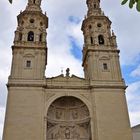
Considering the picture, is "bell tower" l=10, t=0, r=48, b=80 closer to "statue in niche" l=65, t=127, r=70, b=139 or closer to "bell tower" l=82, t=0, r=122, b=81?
"bell tower" l=82, t=0, r=122, b=81

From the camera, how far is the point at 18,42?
79.8 ft

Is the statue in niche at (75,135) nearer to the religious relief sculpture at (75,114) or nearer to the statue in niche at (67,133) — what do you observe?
the statue in niche at (67,133)

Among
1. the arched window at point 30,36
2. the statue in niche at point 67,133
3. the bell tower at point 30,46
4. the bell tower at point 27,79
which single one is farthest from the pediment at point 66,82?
the arched window at point 30,36

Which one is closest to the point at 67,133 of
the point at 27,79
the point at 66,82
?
the point at 66,82

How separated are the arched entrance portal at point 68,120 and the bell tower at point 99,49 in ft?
10.2

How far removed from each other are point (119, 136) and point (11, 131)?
897cm

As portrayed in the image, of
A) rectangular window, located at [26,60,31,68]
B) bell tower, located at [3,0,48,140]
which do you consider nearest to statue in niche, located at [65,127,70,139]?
bell tower, located at [3,0,48,140]

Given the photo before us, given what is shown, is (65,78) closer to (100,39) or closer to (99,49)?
(99,49)

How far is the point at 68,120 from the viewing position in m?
22.4

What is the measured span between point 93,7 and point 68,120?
1494cm

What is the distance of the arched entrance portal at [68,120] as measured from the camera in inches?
846

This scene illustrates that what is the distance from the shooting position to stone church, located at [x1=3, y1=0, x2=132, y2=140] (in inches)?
779

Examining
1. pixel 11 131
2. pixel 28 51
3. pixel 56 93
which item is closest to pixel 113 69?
pixel 56 93

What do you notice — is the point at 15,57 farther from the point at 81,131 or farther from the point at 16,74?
the point at 81,131
